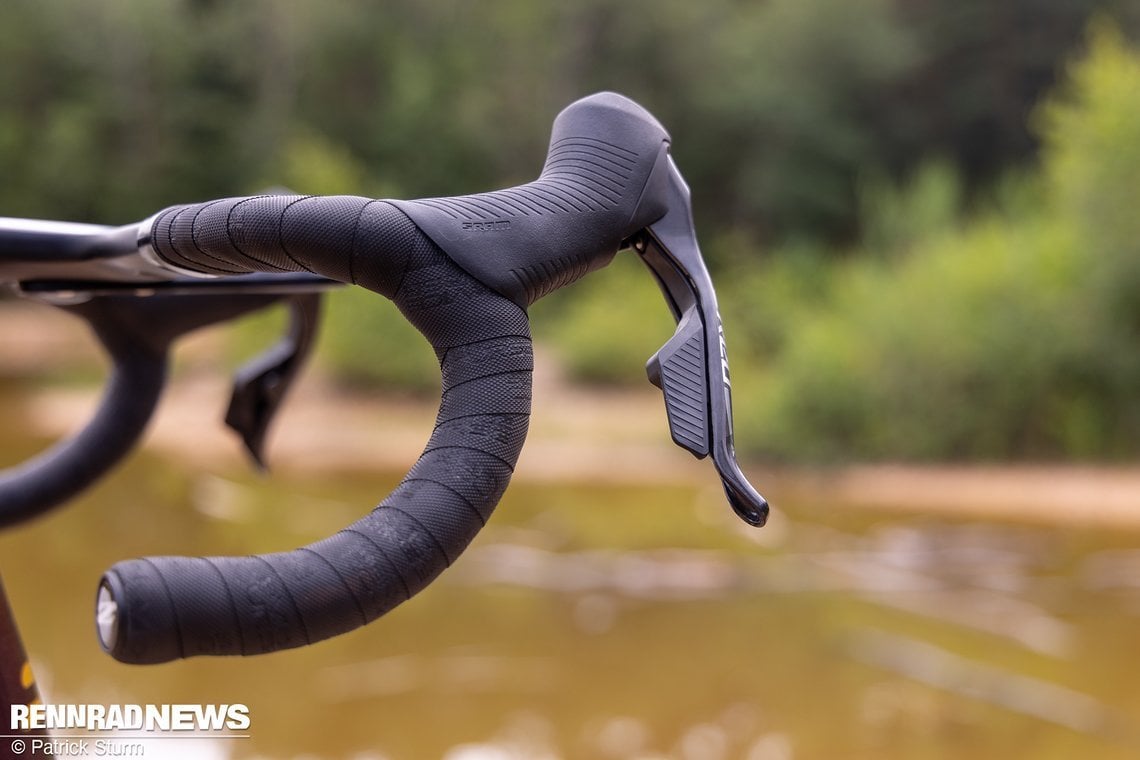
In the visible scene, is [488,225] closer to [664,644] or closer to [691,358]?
[691,358]

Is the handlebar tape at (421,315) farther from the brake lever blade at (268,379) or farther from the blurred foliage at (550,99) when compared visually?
the blurred foliage at (550,99)

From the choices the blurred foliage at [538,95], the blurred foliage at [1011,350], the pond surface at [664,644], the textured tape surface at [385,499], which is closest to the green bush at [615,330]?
the blurred foliage at [1011,350]

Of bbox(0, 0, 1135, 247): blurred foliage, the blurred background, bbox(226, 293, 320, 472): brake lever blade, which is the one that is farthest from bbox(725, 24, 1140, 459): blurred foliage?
bbox(0, 0, 1135, 247): blurred foliage

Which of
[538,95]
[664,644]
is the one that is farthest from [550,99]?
[664,644]

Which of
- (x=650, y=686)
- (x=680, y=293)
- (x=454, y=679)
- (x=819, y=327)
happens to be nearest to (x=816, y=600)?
(x=650, y=686)

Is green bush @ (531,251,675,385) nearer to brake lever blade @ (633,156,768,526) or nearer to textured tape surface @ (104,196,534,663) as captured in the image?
brake lever blade @ (633,156,768,526)

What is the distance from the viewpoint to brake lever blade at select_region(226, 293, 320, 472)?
105 cm

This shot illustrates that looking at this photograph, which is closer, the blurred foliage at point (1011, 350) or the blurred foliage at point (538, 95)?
the blurred foliage at point (1011, 350)

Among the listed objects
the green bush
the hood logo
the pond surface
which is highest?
the green bush

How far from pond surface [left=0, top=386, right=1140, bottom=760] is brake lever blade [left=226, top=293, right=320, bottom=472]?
151 centimetres

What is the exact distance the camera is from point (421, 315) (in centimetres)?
52

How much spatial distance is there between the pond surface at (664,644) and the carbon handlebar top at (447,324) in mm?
2064

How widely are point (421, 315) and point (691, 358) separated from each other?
138 millimetres

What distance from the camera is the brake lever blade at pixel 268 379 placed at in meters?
1.05
